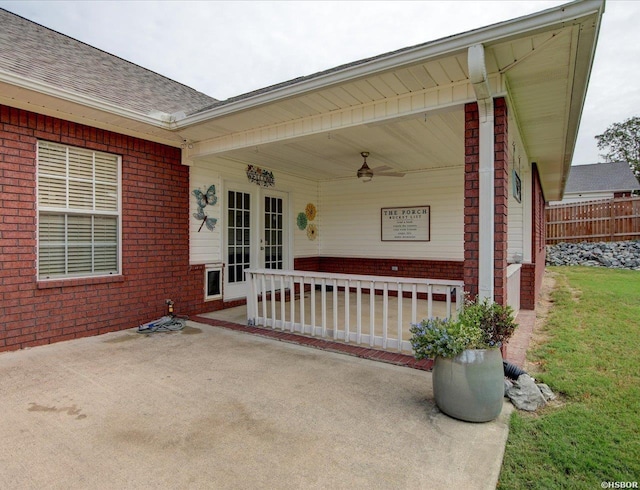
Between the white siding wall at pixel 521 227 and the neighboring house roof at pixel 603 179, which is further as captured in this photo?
the neighboring house roof at pixel 603 179

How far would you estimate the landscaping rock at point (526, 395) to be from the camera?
2.80 m

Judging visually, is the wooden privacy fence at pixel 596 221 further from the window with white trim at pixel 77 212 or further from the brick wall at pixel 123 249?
the window with white trim at pixel 77 212

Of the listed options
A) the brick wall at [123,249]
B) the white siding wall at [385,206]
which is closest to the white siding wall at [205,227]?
the brick wall at [123,249]

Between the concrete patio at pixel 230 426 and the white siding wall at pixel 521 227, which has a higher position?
the white siding wall at pixel 521 227

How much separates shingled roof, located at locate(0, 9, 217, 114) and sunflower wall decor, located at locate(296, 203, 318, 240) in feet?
10.2

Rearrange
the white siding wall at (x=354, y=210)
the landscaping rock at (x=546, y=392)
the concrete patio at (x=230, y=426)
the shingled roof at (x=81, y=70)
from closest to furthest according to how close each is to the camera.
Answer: the concrete patio at (x=230, y=426), the landscaping rock at (x=546, y=392), the shingled roof at (x=81, y=70), the white siding wall at (x=354, y=210)

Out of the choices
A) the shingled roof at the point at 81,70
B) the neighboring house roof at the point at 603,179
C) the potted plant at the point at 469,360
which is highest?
the neighboring house roof at the point at 603,179

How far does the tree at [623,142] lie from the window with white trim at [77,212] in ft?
137

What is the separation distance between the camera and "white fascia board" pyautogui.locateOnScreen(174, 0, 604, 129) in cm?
248

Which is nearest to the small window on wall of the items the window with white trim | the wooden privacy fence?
the window with white trim

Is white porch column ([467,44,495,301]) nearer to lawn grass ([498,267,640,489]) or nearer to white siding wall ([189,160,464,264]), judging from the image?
lawn grass ([498,267,640,489])

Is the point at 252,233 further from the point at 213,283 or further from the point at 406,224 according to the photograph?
the point at 406,224

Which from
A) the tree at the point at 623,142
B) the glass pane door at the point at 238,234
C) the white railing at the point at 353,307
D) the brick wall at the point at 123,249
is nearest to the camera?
the white railing at the point at 353,307

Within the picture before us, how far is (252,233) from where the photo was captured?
725cm
